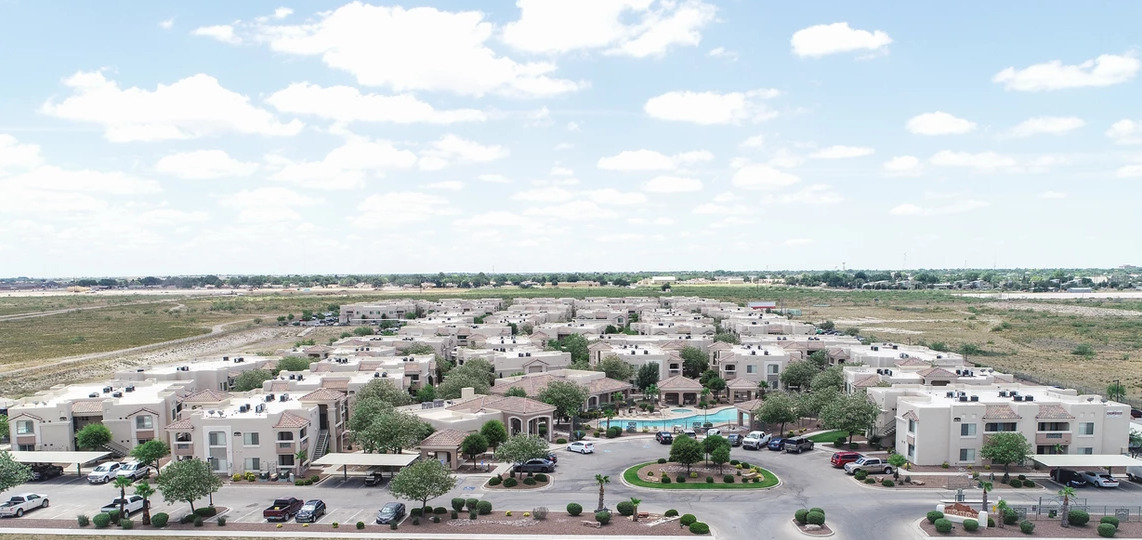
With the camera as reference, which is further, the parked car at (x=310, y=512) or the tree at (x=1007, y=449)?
the tree at (x=1007, y=449)

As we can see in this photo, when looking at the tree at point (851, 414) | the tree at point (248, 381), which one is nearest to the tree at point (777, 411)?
the tree at point (851, 414)

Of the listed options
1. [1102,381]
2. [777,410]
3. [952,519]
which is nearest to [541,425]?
[777,410]

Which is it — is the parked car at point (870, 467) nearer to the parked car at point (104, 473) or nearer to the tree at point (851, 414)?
the tree at point (851, 414)

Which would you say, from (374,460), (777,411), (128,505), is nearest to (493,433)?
(374,460)

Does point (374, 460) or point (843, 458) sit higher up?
point (374, 460)

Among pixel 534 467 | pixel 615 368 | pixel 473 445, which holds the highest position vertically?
pixel 615 368

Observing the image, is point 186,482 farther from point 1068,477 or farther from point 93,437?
point 1068,477

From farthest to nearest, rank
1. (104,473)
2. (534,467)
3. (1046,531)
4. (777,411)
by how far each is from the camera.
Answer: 1. (777,411)
2. (534,467)
3. (104,473)
4. (1046,531)

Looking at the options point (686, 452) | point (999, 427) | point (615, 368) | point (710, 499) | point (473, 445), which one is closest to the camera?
point (710, 499)
